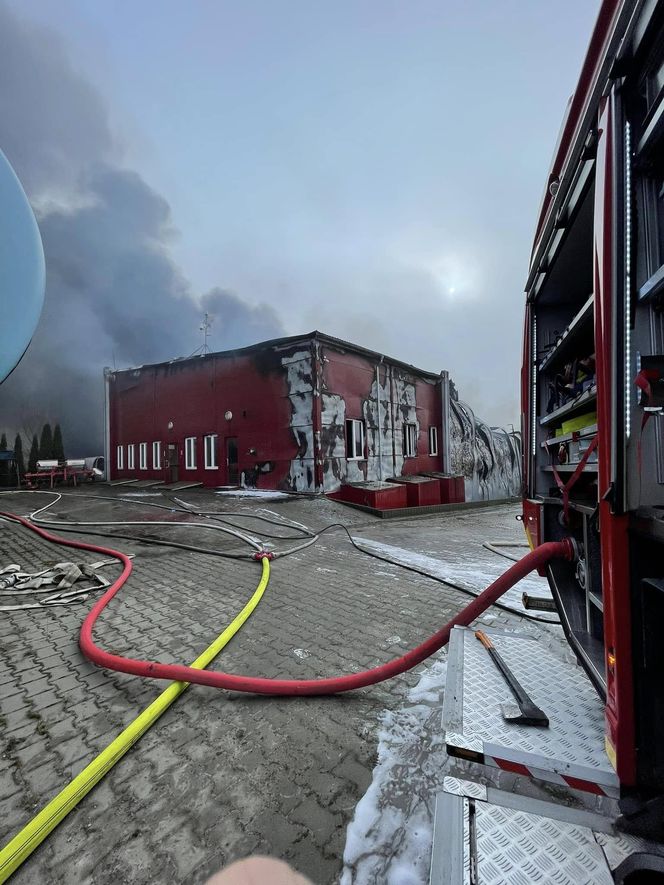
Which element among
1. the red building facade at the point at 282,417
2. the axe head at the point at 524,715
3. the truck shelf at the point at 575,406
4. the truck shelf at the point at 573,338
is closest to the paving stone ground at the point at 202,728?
the axe head at the point at 524,715

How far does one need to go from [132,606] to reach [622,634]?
4416mm

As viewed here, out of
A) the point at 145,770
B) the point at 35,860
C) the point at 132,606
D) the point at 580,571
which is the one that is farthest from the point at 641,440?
the point at 132,606

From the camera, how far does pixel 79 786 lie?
71.9 inches

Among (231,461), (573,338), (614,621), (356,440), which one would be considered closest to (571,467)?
(573,338)

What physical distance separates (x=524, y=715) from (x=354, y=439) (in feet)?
50.5

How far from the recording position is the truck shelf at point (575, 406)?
233 cm

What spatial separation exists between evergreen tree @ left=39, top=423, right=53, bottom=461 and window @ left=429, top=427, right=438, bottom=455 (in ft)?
106

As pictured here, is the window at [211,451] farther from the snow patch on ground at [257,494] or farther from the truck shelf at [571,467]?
the truck shelf at [571,467]

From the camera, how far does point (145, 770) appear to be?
6.58 ft

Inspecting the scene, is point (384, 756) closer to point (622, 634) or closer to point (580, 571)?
point (622, 634)

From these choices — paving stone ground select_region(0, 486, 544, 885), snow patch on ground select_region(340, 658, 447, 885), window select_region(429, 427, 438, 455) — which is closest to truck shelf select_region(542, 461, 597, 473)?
paving stone ground select_region(0, 486, 544, 885)

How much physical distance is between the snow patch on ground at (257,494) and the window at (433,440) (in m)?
10.2

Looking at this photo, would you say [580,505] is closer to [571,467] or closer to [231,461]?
[571,467]

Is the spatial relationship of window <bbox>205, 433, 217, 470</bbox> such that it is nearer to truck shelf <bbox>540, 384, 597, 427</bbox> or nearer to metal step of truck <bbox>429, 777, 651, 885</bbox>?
truck shelf <bbox>540, 384, 597, 427</bbox>
